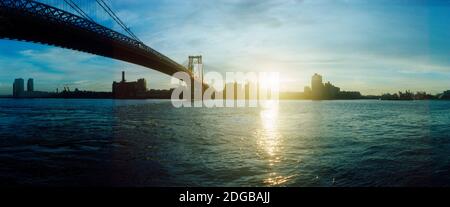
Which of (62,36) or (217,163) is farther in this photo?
(62,36)

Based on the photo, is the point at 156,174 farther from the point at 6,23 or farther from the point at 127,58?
the point at 127,58

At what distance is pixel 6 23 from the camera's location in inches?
1144

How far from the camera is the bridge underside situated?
96.3ft

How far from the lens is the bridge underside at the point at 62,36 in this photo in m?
29.3

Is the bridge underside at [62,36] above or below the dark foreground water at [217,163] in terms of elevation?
above

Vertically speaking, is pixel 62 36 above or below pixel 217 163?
above

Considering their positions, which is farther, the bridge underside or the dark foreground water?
the bridge underside

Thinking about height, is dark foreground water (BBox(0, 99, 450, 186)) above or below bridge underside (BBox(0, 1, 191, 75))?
below

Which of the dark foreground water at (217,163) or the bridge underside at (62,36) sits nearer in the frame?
the dark foreground water at (217,163)

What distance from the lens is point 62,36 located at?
3384 cm

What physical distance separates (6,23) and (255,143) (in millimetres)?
25165
